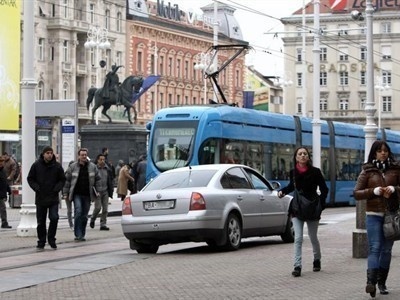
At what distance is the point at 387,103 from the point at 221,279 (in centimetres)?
12084

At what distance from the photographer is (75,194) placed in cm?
2200

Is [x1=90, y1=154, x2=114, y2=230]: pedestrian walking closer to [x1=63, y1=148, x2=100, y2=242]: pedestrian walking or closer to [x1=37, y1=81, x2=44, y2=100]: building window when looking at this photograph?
[x1=63, y1=148, x2=100, y2=242]: pedestrian walking

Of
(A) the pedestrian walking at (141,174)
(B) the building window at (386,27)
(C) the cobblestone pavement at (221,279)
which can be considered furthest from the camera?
(B) the building window at (386,27)

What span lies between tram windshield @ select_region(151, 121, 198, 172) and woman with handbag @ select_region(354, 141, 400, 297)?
20468 millimetres

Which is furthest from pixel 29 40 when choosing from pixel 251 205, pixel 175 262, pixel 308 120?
pixel 308 120

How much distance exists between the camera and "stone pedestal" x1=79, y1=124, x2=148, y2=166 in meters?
54.1

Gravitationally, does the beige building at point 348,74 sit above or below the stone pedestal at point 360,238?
above

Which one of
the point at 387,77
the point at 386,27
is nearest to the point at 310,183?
the point at 386,27

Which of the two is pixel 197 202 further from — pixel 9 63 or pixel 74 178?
pixel 9 63

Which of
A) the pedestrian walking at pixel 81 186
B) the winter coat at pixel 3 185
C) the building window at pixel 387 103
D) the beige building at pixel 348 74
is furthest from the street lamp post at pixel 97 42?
the building window at pixel 387 103

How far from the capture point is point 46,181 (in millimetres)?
19828

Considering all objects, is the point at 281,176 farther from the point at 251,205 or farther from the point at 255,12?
the point at 251,205

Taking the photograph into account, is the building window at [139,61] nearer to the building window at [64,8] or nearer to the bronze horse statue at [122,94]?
the building window at [64,8]

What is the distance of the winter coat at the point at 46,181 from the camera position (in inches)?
778
